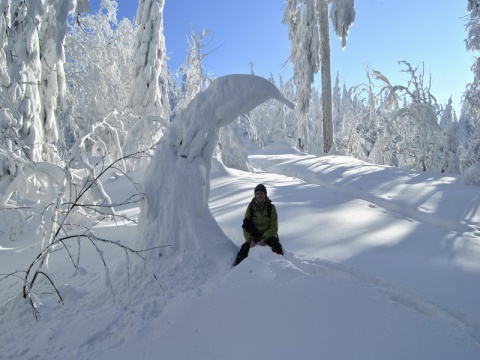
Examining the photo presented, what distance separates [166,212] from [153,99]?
34.1ft

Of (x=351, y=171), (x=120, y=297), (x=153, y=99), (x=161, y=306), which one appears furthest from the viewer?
(x=153, y=99)

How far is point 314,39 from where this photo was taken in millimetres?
13391

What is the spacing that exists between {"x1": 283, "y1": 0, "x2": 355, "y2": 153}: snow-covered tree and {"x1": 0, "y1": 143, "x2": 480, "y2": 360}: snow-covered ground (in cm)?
843

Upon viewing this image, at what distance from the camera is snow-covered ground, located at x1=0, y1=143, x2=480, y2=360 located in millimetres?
2314

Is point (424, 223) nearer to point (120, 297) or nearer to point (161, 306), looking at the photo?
point (161, 306)

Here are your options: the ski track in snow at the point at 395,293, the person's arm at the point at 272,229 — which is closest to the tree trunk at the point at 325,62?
the person's arm at the point at 272,229

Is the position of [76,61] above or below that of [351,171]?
above

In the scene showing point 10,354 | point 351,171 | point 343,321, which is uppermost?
point 351,171

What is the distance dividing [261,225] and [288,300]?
1.38 metres

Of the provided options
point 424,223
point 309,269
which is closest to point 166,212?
point 309,269

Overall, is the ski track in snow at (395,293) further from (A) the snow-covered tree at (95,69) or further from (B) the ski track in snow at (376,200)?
(A) the snow-covered tree at (95,69)

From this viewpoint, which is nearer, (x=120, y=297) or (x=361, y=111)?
(x=120, y=297)

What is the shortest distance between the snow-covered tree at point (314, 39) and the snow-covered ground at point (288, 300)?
8.43 m

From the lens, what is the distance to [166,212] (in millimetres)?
3873
